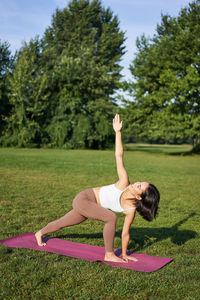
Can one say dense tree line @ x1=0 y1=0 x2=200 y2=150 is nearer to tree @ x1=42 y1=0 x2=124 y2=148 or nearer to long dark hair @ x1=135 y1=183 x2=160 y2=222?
tree @ x1=42 y1=0 x2=124 y2=148

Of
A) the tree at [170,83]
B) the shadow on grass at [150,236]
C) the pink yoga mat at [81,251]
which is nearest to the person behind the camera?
the pink yoga mat at [81,251]

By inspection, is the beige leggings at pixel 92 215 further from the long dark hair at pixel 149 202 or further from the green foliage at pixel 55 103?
the green foliage at pixel 55 103

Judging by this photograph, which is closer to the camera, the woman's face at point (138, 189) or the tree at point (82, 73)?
the woman's face at point (138, 189)

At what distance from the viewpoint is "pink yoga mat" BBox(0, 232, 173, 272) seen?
4131 millimetres

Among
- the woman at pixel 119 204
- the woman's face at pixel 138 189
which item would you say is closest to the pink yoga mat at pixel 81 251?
the woman at pixel 119 204

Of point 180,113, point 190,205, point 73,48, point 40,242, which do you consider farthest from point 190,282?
point 73,48

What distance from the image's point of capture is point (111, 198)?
14.3ft

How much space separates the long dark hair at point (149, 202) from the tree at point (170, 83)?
23.8 metres

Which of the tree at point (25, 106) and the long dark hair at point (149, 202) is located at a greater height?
the tree at point (25, 106)

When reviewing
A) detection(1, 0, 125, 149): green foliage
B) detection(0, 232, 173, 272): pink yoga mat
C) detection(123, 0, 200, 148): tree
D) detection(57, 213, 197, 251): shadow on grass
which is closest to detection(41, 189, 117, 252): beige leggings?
detection(0, 232, 173, 272): pink yoga mat

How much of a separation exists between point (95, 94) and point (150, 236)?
1437 inches

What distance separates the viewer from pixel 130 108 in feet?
105

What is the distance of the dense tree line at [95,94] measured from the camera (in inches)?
1121

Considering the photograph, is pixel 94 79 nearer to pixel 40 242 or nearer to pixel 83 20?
pixel 83 20
